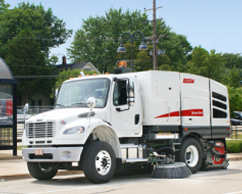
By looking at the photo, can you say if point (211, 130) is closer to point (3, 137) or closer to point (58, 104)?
point (58, 104)

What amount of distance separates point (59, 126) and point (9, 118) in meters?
6.81

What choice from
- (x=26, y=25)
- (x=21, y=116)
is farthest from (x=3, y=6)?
(x=21, y=116)

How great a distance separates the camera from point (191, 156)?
1323cm

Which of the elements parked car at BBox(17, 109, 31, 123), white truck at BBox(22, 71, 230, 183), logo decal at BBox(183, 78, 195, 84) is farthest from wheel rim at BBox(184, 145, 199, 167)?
parked car at BBox(17, 109, 31, 123)

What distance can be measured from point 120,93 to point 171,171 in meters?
2.54

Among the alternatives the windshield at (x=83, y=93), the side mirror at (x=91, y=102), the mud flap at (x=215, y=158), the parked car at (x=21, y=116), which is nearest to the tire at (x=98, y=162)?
the side mirror at (x=91, y=102)

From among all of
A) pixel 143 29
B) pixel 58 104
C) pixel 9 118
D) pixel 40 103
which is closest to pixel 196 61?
pixel 143 29

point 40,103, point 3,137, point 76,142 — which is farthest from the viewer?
point 40,103

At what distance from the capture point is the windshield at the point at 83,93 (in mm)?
11195

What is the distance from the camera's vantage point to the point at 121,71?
12672 mm

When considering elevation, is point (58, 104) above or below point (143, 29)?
below

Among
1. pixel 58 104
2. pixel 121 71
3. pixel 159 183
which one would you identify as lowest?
pixel 159 183

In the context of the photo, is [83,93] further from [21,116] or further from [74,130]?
[21,116]

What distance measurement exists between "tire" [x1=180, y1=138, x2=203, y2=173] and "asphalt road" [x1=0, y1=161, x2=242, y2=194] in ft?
2.46
